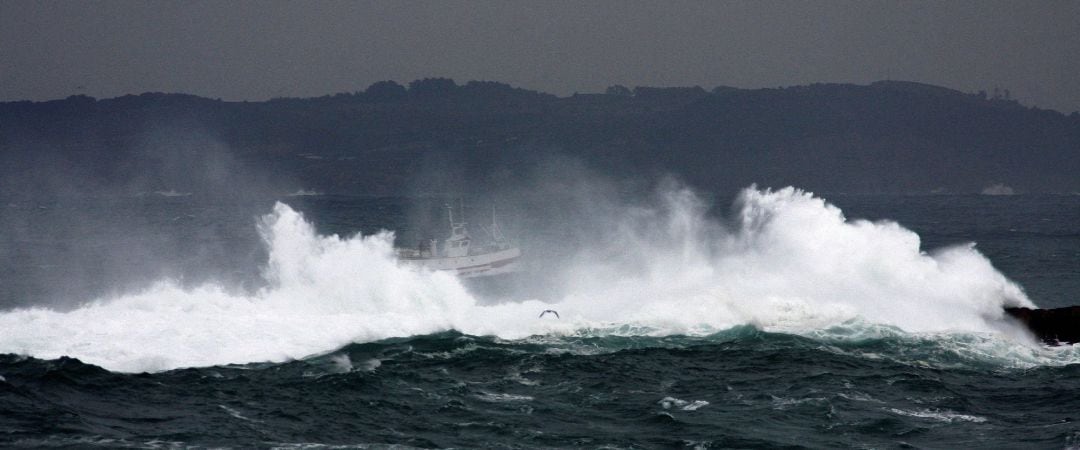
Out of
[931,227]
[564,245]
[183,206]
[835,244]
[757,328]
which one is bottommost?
[757,328]

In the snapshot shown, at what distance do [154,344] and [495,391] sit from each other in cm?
1215

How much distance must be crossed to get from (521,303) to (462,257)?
102 ft

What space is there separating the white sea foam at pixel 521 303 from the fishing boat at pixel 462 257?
22907 millimetres

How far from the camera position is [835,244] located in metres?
52.9

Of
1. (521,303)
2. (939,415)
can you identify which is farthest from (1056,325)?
(521,303)

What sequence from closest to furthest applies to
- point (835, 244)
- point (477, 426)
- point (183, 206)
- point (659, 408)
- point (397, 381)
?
point (477, 426) → point (659, 408) → point (397, 381) → point (835, 244) → point (183, 206)

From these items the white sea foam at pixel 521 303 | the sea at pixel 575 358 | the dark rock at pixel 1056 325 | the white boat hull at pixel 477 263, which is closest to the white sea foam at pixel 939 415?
the sea at pixel 575 358

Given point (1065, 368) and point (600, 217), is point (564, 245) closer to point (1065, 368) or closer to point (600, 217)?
point (600, 217)

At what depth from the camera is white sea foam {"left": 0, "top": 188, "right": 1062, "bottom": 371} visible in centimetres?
3888

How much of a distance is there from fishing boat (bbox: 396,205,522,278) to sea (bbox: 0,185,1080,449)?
576 inches

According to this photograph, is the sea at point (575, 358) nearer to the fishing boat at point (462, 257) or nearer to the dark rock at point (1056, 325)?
the dark rock at point (1056, 325)

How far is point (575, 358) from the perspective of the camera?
3919cm

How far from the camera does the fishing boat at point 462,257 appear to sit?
79188mm

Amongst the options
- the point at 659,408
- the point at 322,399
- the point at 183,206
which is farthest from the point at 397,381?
the point at 183,206
